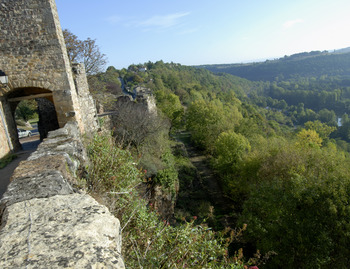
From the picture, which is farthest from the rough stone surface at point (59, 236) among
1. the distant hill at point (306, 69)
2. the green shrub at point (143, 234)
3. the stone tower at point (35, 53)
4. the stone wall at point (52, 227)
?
the distant hill at point (306, 69)

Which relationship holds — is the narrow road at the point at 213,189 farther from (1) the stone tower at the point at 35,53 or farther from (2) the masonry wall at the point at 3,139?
(1) the stone tower at the point at 35,53

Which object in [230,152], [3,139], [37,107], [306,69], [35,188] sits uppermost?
[37,107]

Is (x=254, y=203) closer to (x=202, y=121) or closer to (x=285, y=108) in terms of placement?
(x=202, y=121)

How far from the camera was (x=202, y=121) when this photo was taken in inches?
1163

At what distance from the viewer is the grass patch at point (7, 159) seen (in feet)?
21.0

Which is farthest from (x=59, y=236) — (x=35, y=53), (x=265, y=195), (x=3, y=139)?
(x=265, y=195)

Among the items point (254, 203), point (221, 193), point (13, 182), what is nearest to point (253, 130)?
point (221, 193)

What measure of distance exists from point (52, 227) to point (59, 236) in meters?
0.15

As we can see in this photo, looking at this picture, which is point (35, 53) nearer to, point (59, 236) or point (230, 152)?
point (59, 236)

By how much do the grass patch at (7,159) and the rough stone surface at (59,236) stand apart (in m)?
5.31

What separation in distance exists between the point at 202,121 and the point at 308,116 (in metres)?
67.5

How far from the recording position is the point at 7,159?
668cm

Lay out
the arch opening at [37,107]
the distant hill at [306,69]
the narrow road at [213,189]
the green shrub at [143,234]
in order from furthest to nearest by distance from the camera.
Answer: the distant hill at [306,69], the narrow road at [213,189], the arch opening at [37,107], the green shrub at [143,234]

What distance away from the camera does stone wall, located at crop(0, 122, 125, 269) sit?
1.52 metres
